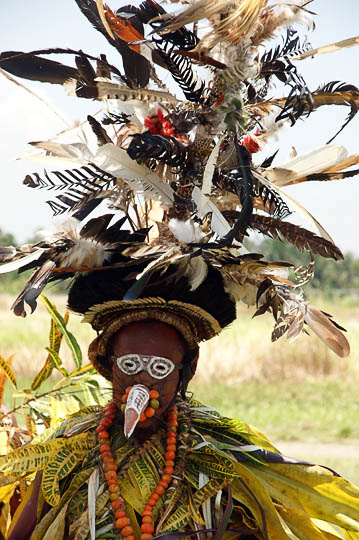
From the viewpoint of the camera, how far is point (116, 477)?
2.91m

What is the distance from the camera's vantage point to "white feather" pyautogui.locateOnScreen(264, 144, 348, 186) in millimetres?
2992

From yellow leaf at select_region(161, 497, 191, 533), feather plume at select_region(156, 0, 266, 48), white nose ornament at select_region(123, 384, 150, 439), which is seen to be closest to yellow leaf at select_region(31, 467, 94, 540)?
white nose ornament at select_region(123, 384, 150, 439)

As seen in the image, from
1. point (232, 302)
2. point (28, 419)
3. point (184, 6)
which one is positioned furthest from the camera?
point (28, 419)

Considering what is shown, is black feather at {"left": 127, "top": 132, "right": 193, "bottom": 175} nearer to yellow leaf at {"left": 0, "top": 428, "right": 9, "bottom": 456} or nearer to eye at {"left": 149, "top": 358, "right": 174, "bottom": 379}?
eye at {"left": 149, "top": 358, "right": 174, "bottom": 379}

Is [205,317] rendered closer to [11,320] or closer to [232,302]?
[232,302]

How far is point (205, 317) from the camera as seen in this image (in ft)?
9.93

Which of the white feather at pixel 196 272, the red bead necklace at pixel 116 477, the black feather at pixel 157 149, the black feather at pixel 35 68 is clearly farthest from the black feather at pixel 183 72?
the red bead necklace at pixel 116 477

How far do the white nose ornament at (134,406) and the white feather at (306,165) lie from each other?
3.00ft

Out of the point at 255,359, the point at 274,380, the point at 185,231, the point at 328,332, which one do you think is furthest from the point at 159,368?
the point at 255,359

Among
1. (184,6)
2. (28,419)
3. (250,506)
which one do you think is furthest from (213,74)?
(28,419)

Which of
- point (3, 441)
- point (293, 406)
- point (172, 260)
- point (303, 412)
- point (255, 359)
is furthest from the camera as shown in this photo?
point (255, 359)

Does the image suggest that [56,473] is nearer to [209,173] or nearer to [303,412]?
[209,173]

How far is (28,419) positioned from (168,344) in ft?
4.14

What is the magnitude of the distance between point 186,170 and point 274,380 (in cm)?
1050
